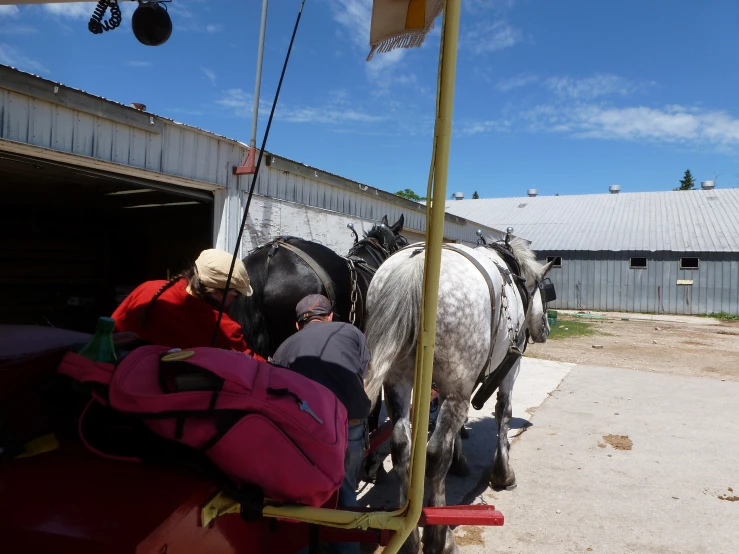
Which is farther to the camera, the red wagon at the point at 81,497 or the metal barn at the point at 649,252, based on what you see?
the metal barn at the point at 649,252

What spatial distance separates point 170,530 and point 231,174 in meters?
4.59

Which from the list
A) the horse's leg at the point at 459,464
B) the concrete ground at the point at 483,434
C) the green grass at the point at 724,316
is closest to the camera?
the concrete ground at the point at 483,434

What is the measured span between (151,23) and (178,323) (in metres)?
1.59

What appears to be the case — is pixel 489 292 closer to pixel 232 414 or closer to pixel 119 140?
pixel 232 414

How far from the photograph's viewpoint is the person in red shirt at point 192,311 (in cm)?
263

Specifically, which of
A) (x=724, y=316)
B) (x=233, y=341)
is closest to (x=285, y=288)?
(x=233, y=341)

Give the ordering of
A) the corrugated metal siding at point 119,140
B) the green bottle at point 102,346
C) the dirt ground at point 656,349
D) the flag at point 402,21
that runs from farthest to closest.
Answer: the dirt ground at point 656,349, the corrugated metal siding at point 119,140, the flag at point 402,21, the green bottle at point 102,346

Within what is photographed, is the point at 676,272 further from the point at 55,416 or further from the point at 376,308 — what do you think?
the point at 55,416

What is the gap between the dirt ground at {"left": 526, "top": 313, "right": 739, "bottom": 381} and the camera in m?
9.44

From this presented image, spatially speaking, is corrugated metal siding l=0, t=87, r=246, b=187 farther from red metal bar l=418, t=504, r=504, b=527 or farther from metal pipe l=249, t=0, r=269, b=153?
red metal bar l=418, t=504, r=504, b=527

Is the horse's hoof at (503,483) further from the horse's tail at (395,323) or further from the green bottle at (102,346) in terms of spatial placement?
the green bottle at (102,346)

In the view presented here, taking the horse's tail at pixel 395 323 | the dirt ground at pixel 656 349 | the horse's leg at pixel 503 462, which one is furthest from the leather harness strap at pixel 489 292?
the dirt ground at pixel 656 349

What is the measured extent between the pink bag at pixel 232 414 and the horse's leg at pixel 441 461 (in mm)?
1705

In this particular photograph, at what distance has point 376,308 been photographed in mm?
3152
